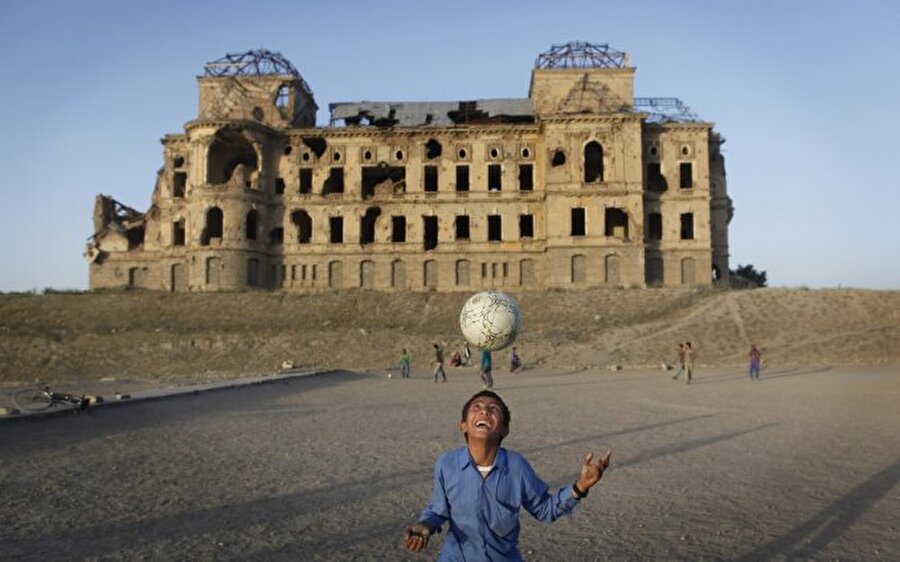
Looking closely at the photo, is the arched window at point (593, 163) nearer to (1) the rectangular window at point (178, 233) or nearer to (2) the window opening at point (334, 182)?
(2) the window opening at point (334, 182)

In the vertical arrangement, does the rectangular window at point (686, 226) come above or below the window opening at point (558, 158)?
below

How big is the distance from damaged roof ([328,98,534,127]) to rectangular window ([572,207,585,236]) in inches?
367

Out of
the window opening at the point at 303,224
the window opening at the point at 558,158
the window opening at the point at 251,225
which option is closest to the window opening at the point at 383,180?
the window opening at the point at 303,224

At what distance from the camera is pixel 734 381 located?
25500mm

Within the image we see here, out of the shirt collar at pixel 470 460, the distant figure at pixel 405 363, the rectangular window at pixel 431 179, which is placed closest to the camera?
the shirt collar at pixel 470 460

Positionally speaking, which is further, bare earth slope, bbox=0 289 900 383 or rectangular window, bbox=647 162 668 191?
rectangular window, bbox=647 162 668 191

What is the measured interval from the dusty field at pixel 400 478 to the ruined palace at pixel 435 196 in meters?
33.5

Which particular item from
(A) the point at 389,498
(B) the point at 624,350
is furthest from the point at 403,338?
(A) the point at 389,498

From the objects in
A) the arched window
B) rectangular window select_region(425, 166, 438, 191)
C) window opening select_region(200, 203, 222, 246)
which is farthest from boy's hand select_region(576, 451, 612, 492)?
rectangular window select_region(425, 166, 438, 191)

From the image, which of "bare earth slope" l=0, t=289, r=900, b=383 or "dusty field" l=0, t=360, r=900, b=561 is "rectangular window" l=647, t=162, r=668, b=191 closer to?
"bare earth slope" l=0, t=289, r=900, b=383

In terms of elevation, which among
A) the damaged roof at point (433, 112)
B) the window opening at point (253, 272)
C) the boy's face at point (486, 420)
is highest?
the damaged roof at point (433, 112)

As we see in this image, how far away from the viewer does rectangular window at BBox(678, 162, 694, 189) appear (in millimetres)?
53219

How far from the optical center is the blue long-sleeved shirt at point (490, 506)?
3.95 meters

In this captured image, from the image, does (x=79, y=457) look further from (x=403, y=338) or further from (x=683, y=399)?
(x=403, y=338)
